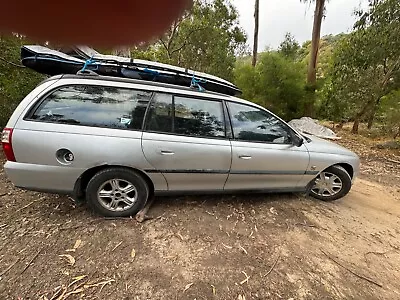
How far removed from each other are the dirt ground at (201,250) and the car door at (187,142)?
442 millimetres

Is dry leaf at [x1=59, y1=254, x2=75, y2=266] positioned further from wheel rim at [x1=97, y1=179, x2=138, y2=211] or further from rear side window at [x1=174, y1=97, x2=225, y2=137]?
rear side window at [x1=174, y1=97, x2=225, y2=137]

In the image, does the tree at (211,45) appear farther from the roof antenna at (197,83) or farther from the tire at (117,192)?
the tire at (117,192)

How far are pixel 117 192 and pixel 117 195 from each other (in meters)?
0.03

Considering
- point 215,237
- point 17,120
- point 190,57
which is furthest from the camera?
point 190,57

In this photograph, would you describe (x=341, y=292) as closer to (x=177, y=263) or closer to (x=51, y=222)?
(x=177, y=263)

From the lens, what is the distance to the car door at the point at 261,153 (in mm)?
3346

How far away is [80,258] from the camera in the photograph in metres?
2.51

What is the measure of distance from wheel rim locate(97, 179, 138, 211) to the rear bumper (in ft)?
1.01

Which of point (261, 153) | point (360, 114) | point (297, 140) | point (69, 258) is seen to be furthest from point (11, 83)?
point (360, 114)

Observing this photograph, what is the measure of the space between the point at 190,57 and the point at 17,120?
36.9ft

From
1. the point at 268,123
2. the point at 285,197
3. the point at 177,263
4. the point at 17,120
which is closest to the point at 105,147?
the point at 17,120

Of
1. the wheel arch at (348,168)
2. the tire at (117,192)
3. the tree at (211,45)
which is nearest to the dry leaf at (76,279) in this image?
the tire at (117,192)

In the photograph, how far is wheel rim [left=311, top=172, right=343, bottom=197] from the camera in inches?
153

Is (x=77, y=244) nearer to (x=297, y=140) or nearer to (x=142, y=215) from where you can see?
(x=142, y=215)
